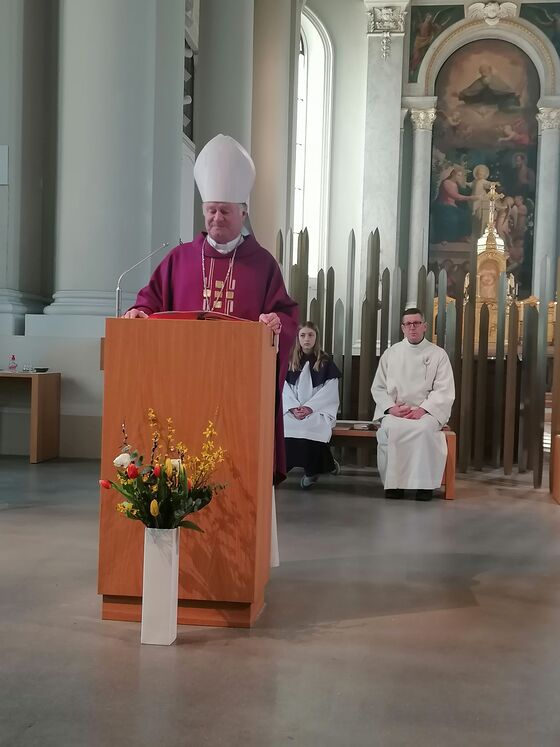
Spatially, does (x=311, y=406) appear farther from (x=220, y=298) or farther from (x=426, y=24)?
(x=426, y=24)

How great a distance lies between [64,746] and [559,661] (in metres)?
1.66

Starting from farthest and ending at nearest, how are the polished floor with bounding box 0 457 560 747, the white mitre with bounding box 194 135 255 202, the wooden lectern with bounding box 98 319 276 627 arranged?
the white mitre with bounding box 194 135 255 202 < the wooden lectern with bounding box 98 319 276 627 < the polished floor with bounding box 0 457 560 747

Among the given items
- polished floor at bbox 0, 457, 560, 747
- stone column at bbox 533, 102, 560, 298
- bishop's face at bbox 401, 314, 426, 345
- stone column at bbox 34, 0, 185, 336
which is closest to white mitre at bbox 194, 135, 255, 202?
polished floor at bbox 0, 457, 560, 747

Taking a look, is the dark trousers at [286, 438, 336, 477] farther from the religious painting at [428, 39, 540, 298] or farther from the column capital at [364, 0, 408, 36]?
the column capital at [364, 0, 408, 36]

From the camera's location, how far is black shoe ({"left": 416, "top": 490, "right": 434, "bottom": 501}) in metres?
6.54

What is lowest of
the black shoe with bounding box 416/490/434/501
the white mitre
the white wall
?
the black shoe with bounding box 416/490/434/501

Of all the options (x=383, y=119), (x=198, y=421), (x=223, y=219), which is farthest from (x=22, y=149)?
(x=383, y=119)

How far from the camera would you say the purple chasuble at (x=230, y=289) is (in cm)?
391

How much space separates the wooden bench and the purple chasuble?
2859 millimetres

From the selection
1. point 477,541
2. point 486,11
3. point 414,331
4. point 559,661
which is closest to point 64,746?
point 559,661

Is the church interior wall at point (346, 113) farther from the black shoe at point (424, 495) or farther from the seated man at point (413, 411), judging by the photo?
the black shoe at point (424, 495)

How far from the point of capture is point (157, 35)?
820 cm

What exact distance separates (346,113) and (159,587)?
1616cm

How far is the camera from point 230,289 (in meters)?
3.92
